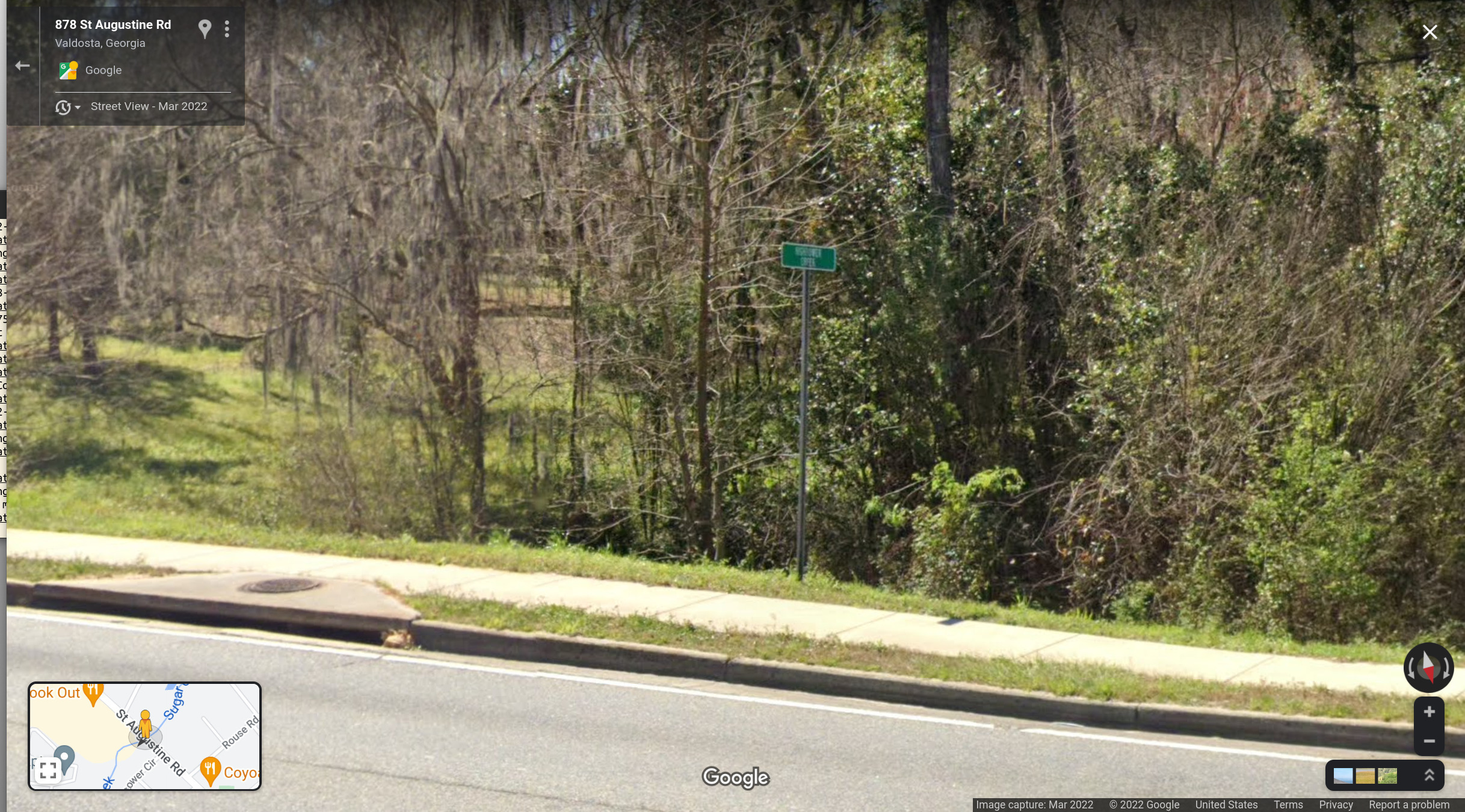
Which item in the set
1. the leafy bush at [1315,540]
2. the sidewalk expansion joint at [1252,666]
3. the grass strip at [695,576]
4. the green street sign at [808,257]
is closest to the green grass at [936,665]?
the sidewalk expansion joint at [1252,666]

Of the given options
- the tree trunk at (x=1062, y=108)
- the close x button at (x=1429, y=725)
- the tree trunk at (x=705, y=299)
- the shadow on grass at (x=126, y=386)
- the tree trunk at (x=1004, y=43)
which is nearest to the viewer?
the close x button at (x=1429, y=725)

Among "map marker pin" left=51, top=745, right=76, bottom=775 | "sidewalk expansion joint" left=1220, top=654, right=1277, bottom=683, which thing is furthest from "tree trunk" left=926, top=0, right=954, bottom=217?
"map marker pin" left=51, top=745, right=76, bottom=775

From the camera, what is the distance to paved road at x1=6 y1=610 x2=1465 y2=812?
623 centimetres

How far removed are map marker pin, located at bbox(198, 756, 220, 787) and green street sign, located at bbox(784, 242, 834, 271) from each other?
24.2 ft

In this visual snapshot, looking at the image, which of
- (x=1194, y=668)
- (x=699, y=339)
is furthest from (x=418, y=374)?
(x=1194, y=668)

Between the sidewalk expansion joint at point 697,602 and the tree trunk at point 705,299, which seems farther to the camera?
the tree trunk at point 705,299

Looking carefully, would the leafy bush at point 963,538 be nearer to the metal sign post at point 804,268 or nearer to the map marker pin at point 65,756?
the metal sign post at point 804,268

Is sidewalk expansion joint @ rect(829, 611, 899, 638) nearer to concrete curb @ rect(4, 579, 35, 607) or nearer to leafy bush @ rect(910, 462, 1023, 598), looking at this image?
leafy bush @ rect(910, 462, 1023, 598)

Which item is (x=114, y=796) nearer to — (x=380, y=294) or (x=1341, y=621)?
(x=1341, y=621)

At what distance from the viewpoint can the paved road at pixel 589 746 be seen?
6227 mm

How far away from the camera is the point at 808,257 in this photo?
11969 mm

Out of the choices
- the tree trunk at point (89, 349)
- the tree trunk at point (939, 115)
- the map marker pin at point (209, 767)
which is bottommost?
the map marker pin at point (209, 767)

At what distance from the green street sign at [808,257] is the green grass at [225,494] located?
2.79 m

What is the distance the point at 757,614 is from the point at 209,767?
20.3ft
